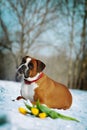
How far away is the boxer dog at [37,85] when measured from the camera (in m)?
1.27

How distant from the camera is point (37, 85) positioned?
1.28 metres

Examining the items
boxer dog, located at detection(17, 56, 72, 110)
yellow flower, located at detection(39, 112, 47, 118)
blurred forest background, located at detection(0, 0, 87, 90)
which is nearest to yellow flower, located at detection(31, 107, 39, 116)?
yellow flower, located at detection(39, 112, 47, 118)

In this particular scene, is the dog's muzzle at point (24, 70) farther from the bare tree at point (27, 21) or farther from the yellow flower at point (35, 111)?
the bare tree at point (27, 21)

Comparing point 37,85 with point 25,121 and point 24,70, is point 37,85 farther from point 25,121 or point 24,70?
point 25,121

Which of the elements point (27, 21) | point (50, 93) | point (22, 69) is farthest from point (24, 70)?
point (27, 21)

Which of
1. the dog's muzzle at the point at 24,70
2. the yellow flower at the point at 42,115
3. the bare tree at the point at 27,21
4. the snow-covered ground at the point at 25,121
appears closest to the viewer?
the snow-covered ground at the point at 25,121

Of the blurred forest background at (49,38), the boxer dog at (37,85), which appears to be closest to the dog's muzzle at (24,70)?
the boxer dog at (37,85)

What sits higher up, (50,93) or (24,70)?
(24,70)

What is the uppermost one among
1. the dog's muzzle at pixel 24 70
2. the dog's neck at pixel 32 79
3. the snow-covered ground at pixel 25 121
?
the dog's muzzle at pixel 24 70

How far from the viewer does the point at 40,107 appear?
1148 millimetres

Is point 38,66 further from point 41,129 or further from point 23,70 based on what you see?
point 41,129

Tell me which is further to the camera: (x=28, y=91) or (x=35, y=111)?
(x=28, y=91)

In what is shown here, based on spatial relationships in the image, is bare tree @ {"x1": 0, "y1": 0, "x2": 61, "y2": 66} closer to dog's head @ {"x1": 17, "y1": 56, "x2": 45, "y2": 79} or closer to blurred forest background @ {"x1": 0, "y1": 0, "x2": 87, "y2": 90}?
blurred forest background @ {"x1": 0, "y1": 0, "x2": 87, "y2": 90}

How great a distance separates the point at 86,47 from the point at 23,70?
301 cm
